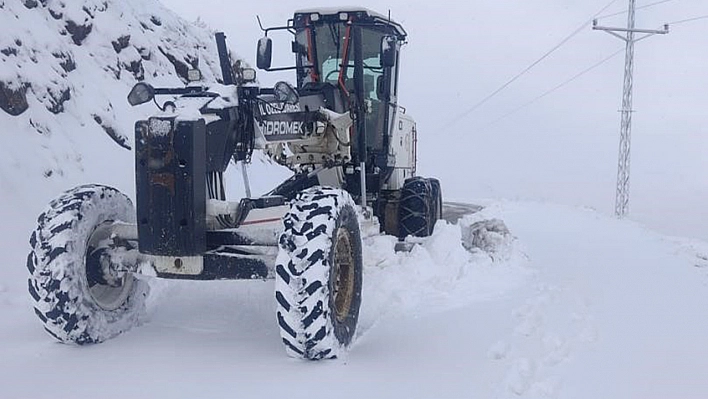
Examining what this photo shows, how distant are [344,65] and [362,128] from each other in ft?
2.50

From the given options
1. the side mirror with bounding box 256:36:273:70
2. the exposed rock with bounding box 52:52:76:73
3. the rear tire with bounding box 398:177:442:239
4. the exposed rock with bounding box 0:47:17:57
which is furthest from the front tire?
the exposed rock with bounding box 52:52:76:73

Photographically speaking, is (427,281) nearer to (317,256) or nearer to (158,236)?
(317,256)

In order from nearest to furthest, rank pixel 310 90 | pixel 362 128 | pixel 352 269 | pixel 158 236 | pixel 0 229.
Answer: pixel 158 236, pixel 352 269, pixel 310 90, pixel 0 229, pixel 362 128

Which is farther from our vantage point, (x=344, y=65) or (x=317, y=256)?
(x=344, y=65)

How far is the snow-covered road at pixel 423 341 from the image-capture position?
4016 mm

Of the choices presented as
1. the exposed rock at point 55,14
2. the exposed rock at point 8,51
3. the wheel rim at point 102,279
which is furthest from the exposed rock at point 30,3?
the wheel rim at point 102,279

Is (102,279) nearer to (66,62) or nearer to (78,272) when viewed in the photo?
(78,272)

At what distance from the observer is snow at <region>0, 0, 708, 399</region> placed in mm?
4059

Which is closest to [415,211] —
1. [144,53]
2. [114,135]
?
[114,135]

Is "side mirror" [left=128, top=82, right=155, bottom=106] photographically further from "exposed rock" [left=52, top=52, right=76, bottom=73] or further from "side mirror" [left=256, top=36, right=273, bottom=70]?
"exposed rock" [left=52, top=52, right=76, bottom=73]

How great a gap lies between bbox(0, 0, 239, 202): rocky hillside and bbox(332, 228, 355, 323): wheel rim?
475cm

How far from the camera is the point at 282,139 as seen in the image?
18.6 ft

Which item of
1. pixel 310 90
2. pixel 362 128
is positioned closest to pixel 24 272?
pixel 310 90

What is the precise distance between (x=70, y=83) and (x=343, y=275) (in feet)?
25.2
